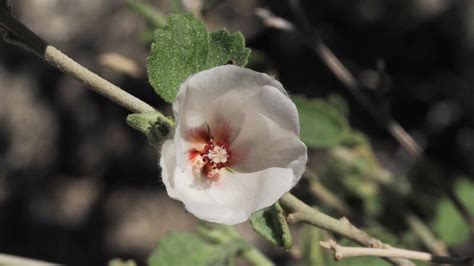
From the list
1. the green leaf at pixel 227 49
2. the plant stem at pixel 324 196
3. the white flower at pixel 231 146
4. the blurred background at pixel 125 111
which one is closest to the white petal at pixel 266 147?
the white flower at pixel 231 146

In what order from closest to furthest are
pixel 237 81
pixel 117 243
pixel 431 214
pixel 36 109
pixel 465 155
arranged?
pixel 237 81, pixel 431 214, pixel 465 155, pixel 117 243, pixel 36 109

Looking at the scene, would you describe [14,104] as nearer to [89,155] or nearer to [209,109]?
[89,155]

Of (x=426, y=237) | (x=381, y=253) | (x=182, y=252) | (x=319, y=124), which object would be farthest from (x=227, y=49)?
(x=426, y=237)

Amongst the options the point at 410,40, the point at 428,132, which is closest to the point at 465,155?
the point at 428,132

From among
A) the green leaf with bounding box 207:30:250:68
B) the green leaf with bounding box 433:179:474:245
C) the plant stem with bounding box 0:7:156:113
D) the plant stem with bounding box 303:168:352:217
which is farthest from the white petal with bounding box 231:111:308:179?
the green leaf with bounding box 433:179:474:245

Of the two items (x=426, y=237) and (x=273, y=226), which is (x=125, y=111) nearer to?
(x=426, y=237)

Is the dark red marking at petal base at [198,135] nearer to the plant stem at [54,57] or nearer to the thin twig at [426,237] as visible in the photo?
the plant stem at [54,57]

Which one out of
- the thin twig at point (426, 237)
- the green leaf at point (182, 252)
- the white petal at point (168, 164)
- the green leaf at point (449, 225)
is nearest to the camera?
the white petal at point (168, 164)
